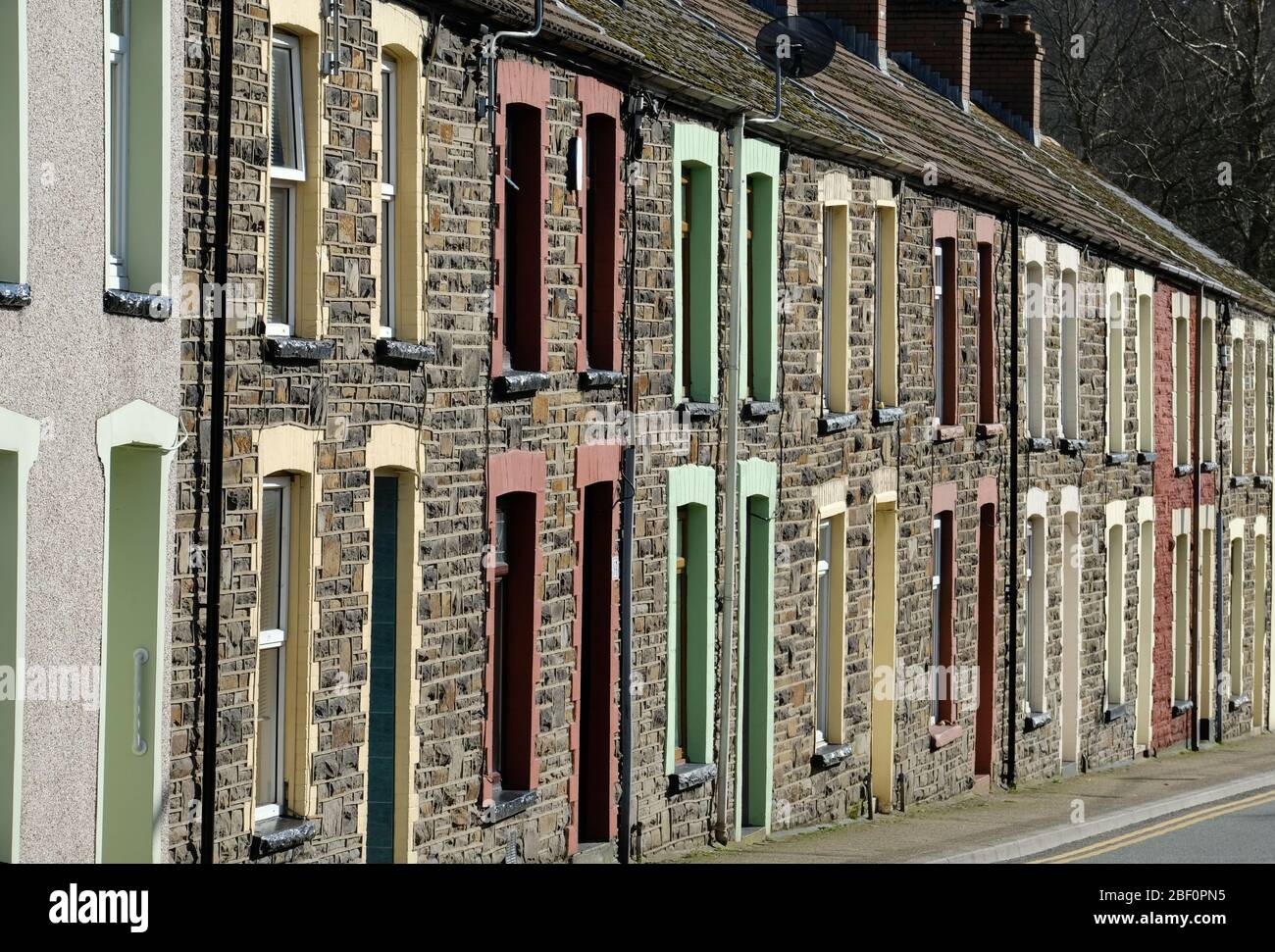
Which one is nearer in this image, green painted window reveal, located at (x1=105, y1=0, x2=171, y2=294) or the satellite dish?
green painted window reveal, located at (x1=105, y1=0, x2=171, y2=294)

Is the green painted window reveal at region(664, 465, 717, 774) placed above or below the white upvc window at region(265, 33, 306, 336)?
below

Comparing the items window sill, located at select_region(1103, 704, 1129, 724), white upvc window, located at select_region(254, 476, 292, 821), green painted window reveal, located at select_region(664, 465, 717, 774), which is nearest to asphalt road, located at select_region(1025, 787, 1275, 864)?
green painted window reveal, located at select_region(664, 465, 717, 774)

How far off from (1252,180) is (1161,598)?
19.5 m

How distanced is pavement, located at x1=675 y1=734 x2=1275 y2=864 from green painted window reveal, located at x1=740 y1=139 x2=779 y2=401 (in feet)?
13.5

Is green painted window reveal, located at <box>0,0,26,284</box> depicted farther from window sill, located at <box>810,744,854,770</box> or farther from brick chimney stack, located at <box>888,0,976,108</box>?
brick chimney stack, located at <box>888,0,976,108</box>

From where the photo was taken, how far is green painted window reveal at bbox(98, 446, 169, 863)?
11375 millimetres

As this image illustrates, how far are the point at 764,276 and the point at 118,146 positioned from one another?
9138 millimetres

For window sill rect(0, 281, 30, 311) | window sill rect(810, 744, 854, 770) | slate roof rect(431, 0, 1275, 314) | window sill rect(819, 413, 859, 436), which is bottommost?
window sill rect(810, 744, 854, 770)

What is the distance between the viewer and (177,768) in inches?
451

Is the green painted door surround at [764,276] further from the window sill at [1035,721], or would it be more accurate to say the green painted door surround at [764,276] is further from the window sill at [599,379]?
the window sill at [1035,721]

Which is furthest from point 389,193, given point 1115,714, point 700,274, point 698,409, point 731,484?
point 1115,714

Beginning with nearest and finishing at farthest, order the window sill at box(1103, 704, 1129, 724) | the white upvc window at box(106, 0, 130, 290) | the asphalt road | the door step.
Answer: the white upvc window at box(106, 0, 130, 290)
the door step
the asphalt road
the window sill at box(1103, 704, 1129, 724)

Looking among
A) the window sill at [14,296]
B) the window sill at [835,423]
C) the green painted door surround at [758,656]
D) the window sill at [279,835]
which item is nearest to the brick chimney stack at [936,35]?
the window sill at [835,423]

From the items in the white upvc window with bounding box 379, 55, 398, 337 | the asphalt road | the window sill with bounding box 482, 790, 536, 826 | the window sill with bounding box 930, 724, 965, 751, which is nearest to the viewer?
the white upvc window with bounding box 379, 55, 398, 337
